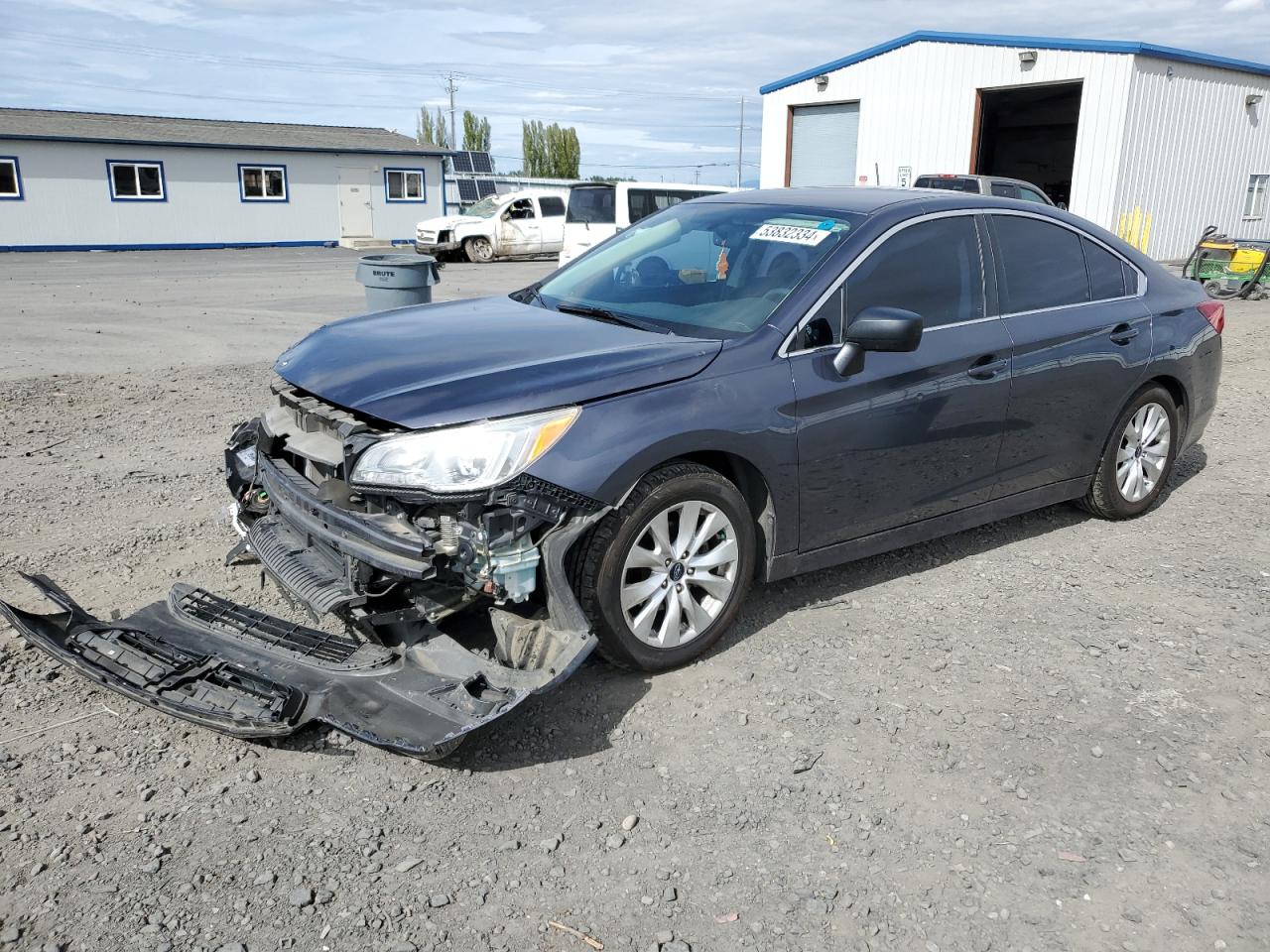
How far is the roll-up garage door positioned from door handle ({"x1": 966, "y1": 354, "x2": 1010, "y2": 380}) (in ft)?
74.8

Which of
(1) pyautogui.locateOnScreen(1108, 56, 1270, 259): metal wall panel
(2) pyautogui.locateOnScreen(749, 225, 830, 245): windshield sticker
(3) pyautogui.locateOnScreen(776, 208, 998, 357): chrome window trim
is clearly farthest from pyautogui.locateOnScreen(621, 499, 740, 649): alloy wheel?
(1) pyautogui.locateOnScreen(1108, 56, 1270, 259): metal wall panel

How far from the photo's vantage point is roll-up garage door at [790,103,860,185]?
1050 inches

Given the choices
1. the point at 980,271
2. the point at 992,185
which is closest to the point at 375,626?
the point at 980,271

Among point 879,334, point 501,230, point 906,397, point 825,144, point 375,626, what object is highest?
point 825,144

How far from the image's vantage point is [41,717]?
3.57 meters

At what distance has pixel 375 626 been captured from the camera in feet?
11.8

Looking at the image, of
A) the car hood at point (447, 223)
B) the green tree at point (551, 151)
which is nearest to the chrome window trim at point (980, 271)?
the car hood at point (447, 223)

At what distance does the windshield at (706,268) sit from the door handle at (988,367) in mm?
840

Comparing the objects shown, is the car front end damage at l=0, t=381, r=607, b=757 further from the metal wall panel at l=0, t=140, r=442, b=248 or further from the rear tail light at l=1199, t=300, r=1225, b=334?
the metal wall panel at l=0, t=140, r=442, b=248

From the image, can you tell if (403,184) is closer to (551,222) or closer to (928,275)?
(551,222)

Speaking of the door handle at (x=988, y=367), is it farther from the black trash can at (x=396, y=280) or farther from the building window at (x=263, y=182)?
the building window at (x=263, y=182)

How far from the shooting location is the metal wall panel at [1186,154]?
22328mm

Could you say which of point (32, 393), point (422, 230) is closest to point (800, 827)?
point (32, 393)

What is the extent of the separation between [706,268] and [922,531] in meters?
1.52
